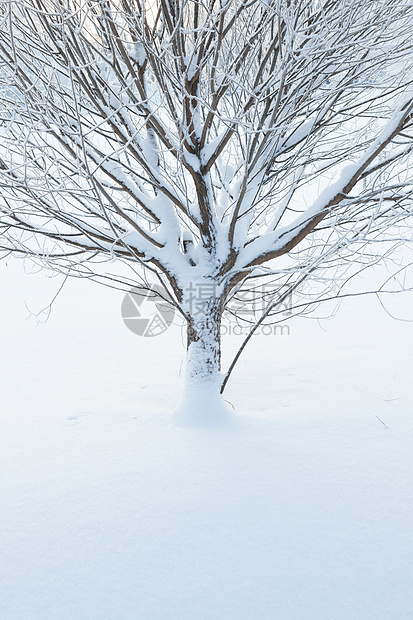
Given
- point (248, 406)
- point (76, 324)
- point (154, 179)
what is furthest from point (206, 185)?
point (76, 324)

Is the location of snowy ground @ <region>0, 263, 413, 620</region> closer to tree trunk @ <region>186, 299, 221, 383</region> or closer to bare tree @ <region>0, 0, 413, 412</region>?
tree trunk @ <region>186, 299, 221, 383</region>

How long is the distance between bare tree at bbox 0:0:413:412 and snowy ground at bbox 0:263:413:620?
30.8 inches

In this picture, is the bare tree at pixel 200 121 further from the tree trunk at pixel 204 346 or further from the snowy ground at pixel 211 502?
the snowy ground at pixel 211 502

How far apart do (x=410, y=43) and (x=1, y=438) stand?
367 centimetres

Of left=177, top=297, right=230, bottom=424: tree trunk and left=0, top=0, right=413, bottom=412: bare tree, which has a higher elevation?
left=0, top=0, right=413, bottom=412: bare tree

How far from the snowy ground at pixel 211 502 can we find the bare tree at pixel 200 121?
78 centimetres

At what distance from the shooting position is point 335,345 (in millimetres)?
4977

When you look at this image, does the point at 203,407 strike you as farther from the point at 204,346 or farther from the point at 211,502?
the point at 211,502

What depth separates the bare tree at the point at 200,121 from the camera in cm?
205

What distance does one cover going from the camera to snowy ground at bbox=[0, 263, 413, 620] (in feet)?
4.56

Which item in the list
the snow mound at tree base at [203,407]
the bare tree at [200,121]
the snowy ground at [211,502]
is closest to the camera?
the snowy ground at [211,502]

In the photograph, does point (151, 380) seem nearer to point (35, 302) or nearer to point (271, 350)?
point (271, 350)

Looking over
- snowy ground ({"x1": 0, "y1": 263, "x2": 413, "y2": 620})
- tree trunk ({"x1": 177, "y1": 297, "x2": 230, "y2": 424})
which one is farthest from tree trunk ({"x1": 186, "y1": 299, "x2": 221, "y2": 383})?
snowy ground ({"x1": 0, "y1": 263, "x2": 413, "y2": 620})

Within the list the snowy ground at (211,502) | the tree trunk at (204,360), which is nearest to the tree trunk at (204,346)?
the tree trunk at (204,360)
